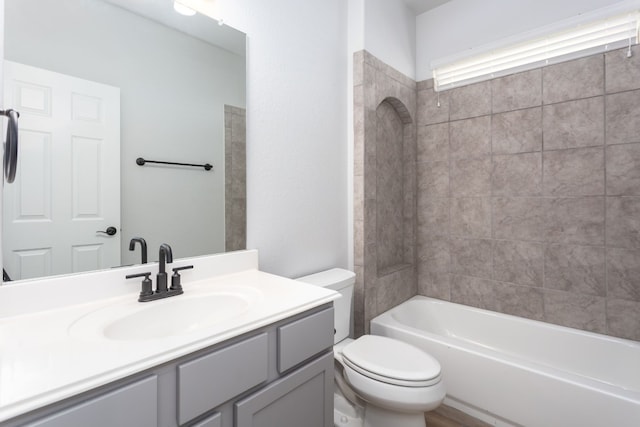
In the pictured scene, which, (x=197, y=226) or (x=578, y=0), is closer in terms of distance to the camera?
(x=197, y=226)

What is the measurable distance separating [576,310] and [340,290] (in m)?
1.50

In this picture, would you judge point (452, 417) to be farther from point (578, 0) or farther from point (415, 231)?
point (578, 0)

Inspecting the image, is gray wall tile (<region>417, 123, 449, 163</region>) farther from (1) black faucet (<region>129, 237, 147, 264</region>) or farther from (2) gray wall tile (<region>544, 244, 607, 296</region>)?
(1) black faucet (<region>129, 237, 147, 264</region>)

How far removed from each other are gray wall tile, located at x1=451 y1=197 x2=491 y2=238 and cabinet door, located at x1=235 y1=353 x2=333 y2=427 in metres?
1.68

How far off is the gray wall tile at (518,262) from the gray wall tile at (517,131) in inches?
25.6

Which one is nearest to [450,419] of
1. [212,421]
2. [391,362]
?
[391,362]

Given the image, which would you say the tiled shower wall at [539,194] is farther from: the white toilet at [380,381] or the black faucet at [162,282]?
the black faucet at [162,282]

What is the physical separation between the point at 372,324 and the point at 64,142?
6.05 feet

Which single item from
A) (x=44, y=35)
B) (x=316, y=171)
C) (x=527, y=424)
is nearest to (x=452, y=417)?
(x=527, y=424)

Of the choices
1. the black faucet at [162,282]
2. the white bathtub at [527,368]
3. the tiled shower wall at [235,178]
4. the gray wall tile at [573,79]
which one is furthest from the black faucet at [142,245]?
the gray wall tile at [573,79]

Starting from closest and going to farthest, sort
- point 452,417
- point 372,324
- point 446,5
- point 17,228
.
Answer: point 17,228 < point 452,417 < point 372,324 < point 446,5

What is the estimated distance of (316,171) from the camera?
1.89m

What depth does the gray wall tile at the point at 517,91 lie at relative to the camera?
2051 mm

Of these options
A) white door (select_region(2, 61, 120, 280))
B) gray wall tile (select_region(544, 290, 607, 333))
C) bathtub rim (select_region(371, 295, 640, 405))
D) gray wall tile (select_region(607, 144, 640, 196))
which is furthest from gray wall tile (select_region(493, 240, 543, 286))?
white door (select_region(2, 61, 120, 280))
